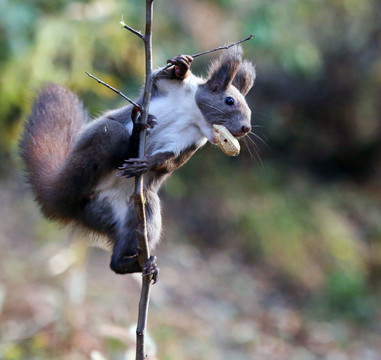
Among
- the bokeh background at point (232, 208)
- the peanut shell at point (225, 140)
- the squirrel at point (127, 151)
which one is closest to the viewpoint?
the peanut shell at point (225, 140)

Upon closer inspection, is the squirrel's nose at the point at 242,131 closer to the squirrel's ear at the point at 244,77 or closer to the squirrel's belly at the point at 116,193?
the squirrel's ear at the point at 244,77

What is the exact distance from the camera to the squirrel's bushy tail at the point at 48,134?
2398mm

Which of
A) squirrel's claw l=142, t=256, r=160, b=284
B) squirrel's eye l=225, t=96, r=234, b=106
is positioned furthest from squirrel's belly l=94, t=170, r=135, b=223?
squirrel's eye l=225, t=96, r=234, b=106

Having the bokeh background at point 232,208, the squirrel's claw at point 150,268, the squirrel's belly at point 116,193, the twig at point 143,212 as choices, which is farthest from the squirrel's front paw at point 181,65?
the bokeh background at point 232,208

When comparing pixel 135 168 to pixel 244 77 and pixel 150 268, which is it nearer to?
pixel 150 268

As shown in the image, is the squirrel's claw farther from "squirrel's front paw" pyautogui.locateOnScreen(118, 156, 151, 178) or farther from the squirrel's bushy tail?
the squirrel's bushy tail

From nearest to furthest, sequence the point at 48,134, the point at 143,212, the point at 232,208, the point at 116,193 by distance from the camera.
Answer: the point at 143,212 → the point at 116,193 → the point at 48,134 → the point at 232,208

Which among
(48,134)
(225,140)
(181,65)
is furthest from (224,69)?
(48,134)

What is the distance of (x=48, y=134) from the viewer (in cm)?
247

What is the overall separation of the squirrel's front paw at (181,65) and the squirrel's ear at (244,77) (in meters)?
0.26

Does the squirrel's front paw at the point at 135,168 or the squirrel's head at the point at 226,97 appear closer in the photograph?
the squirrel's front paw at the point at 135,168

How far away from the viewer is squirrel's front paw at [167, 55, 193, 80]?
208 centimetres

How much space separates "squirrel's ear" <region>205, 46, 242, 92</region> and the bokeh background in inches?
44.1

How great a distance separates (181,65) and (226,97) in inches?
10.2
